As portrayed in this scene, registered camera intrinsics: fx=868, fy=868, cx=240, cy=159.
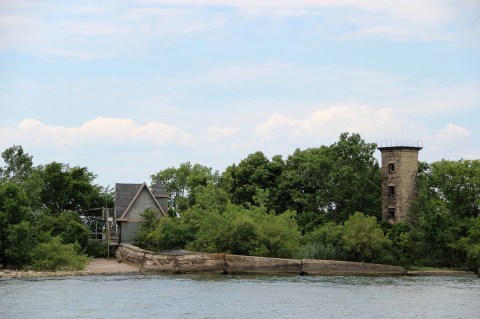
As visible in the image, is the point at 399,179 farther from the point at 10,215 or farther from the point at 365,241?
the point at 10,215

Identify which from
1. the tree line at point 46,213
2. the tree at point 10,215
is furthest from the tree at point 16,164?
the tree at point 10,215

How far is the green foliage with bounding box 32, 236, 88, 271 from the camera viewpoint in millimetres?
67875

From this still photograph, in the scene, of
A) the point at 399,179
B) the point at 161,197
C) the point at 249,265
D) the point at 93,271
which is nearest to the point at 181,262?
the point at 249,265

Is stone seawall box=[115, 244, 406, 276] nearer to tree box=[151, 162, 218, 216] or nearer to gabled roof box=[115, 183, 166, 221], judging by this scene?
gabled roof box=[115, 183, 166, 221]

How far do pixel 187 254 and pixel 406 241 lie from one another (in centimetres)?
2054

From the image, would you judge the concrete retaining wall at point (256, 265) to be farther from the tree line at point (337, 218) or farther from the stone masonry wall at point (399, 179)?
the stone masonry wall at point (399, 179)

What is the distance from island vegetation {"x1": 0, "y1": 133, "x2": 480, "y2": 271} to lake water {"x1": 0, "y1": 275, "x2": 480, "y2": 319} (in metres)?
5.96

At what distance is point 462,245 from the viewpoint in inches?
2901

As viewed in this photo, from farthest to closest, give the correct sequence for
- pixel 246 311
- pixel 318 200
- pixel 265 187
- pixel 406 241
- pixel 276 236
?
pixel 265 187 → pixel 318 200 → pixel 406 241 → pixel 276 236 → pixel 246 311

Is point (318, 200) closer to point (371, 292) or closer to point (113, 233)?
point (113, 233)

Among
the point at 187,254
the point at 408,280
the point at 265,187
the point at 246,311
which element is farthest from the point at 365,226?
the point at 246,311

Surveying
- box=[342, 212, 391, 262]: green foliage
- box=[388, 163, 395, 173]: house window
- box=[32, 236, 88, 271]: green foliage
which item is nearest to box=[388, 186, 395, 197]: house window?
box=[388, 163, 395, 173]: house window

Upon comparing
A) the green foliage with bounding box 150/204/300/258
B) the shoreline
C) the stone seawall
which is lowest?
the shoreline

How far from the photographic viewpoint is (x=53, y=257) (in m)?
68.1
